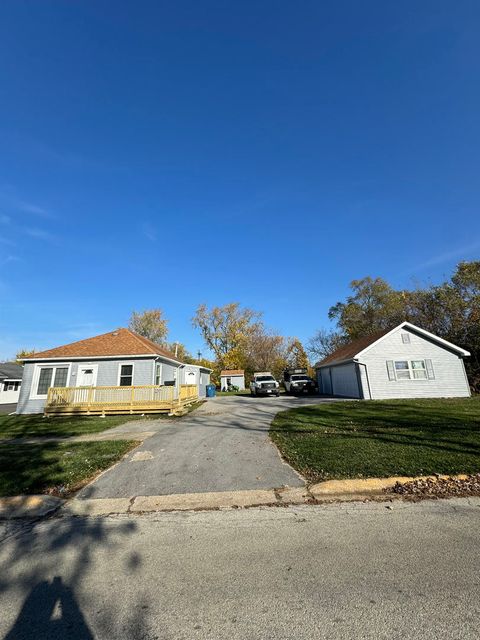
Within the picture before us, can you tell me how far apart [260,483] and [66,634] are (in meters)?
3.37

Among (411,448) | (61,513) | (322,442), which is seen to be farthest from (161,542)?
(411,448)

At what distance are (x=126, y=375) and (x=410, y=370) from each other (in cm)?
1753

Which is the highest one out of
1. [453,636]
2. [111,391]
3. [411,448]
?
[111,391]

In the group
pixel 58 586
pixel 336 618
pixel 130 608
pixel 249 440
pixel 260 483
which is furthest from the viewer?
pixel 249 440

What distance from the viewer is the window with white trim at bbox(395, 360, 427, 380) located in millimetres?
20328

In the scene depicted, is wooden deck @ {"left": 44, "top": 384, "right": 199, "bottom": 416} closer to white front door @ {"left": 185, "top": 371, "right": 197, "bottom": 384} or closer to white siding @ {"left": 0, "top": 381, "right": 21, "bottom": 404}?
white front door @ {"left": 185, "top": 371, "right": 197, "bottom": 384}

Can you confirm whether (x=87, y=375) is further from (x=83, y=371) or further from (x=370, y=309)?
(x=370, y=309)

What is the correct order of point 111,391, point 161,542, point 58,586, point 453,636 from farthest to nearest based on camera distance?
point 111,391, point 161,542, point 58,586, point 453,636

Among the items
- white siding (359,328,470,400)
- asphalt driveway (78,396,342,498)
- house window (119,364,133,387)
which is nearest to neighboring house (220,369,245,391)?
white siding (359,328,470,400)

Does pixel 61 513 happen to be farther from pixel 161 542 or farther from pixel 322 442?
pixel 322 442

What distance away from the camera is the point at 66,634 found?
7.25ft

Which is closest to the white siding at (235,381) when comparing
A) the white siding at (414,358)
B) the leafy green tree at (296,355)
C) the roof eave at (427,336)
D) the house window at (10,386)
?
the leafy green tree at (296,355)

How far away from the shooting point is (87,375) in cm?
1756

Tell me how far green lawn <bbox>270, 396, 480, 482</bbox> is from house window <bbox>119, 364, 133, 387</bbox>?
9.89m
